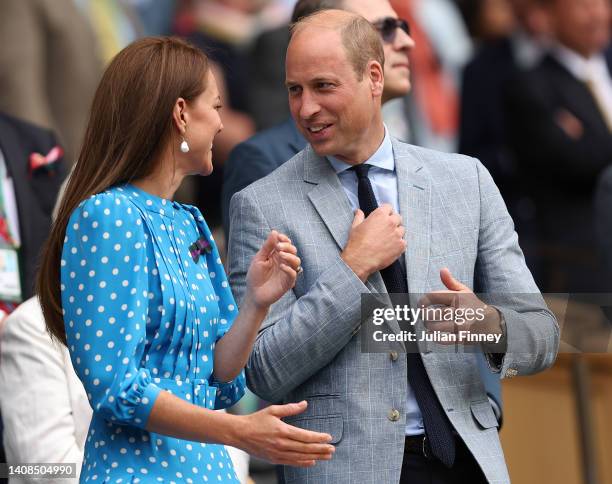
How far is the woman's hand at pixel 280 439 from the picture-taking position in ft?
10.3

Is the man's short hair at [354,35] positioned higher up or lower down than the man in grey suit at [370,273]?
higher up

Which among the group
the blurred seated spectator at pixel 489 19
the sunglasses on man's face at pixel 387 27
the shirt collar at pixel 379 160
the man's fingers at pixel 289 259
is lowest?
the man's fingers at pixel 289 259

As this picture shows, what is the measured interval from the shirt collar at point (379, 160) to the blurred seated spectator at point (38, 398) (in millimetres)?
1153

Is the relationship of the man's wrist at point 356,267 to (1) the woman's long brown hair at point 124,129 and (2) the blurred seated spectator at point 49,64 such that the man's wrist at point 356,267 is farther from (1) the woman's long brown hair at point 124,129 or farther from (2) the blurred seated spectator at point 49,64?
(2) the blurred seated spectator at point 49,64

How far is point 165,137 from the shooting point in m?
3.55

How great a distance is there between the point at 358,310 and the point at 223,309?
0.39 m

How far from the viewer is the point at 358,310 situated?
12.8 ft

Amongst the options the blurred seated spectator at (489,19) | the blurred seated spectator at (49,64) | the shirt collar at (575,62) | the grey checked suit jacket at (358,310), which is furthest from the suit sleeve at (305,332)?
the blurred seated spectator at (489,19)

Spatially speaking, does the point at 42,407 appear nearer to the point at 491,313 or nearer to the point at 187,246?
the point at 187,246

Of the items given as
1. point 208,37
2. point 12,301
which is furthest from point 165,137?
point 208,37

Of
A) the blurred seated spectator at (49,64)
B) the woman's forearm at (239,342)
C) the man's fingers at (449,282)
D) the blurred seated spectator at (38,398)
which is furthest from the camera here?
the blurred seated spectator at (49,64)

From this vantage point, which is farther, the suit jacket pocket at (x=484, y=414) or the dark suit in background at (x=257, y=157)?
the dark suit in background at (x=257, y=157)

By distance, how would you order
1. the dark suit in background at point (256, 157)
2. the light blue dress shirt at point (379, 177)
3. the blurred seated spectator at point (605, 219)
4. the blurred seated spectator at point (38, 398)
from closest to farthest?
the light blue dress shirt at point (379, 177) → the blurred seated spectator at point (38, 398) → the dark suit in background at point (256, 157) → the blurred seated spectator at point (605, 219)

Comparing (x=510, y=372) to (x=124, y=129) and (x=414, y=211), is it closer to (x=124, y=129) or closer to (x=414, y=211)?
(x=414, y=211)
